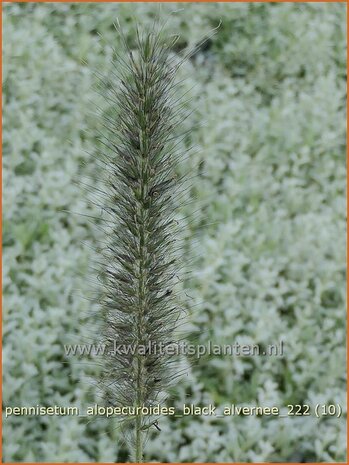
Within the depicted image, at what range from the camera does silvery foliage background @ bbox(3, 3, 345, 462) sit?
2572 mm

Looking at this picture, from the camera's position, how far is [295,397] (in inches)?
109

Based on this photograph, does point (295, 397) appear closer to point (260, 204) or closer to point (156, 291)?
point (260, 204)

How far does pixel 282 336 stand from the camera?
286 cm

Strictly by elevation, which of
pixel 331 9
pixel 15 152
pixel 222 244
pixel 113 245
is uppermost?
pixel 331 9

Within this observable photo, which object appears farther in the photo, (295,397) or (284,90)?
(284,90)

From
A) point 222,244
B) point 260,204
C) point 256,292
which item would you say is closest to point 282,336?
point 256,292

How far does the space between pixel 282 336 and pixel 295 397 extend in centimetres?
26

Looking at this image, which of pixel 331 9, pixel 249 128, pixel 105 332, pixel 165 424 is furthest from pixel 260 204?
pixel 105 332

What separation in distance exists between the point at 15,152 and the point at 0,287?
93 centimetres

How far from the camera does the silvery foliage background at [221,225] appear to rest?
257 centimetres

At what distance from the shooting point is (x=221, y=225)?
326 cm

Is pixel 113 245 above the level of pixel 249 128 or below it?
below

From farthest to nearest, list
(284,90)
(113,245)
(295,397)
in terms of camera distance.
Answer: (284,90) < (295,397) < (113,245)

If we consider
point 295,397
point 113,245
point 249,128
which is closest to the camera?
point 113,245
